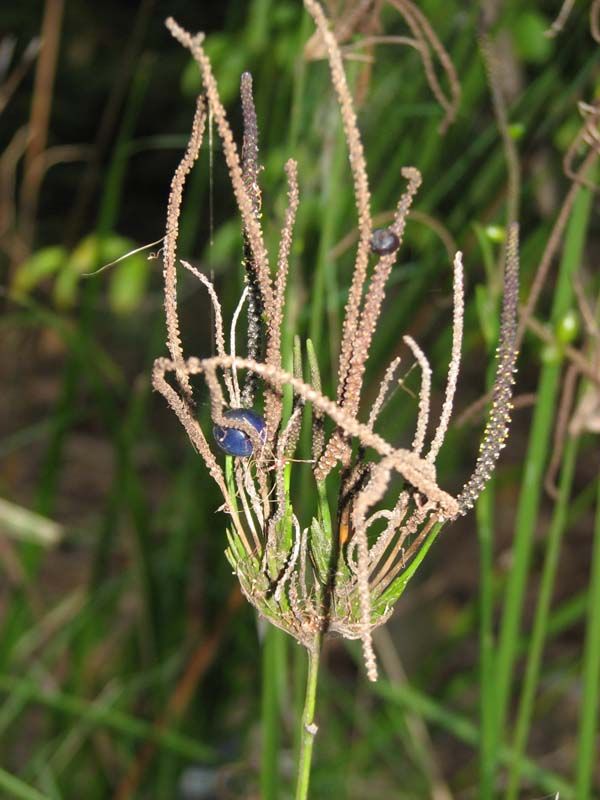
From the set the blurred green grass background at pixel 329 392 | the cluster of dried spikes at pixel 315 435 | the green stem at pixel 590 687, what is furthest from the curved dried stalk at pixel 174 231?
the green stem at pixel 590 687

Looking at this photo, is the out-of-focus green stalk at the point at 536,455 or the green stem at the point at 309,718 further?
the out-of-focus green stalk at the point at 536,455

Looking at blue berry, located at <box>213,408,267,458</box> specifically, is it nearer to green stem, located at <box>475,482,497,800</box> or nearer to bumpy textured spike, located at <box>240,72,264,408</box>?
bumpy textured spike, located at <box>240,72,264,408</box>

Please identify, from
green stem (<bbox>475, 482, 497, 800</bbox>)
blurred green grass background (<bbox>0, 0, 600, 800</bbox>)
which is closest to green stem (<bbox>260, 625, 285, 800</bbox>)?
blurred green grass background (<bbox>0, 0, 600, 800</bbox>)

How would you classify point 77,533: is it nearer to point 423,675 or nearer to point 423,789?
point 423,675

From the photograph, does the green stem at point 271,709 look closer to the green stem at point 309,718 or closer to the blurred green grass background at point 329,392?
the blurred green grass background at point 329,392

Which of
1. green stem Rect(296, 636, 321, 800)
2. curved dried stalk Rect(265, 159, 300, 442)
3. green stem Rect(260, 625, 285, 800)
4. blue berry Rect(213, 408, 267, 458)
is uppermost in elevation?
curved dried stalk Rect(265, 159, 300, 442)

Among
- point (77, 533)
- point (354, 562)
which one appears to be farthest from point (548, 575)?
point (77, 533)

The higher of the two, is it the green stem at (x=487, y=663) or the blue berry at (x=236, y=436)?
the blue berry at (x=236, y=436)
